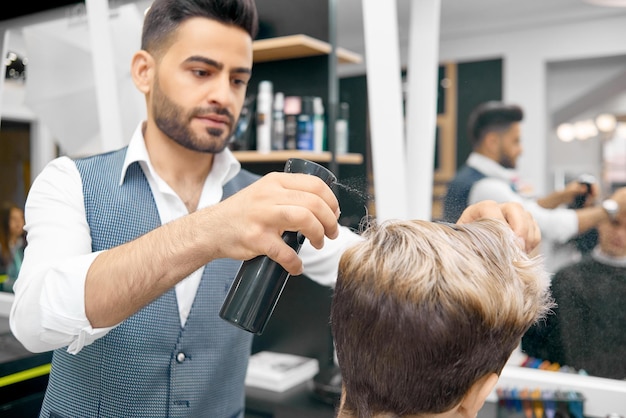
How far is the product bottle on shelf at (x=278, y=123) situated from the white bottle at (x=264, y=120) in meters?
0.01

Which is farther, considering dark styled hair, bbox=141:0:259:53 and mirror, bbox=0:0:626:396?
mirror, bbox=0:0:626:396

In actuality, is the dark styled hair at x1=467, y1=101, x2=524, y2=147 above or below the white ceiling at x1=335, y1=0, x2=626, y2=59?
below

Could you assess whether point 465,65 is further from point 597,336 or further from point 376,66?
point 597,336

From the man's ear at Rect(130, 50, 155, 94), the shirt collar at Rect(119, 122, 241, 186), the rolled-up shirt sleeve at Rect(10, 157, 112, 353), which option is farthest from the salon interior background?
the rolled-up shirt sleeve at Rect(10, 157, 112, 353)

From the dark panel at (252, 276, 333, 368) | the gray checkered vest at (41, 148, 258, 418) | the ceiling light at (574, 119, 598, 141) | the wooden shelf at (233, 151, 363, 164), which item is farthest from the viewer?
the ceiling light at (574, 119, 598, 141)

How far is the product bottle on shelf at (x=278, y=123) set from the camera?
1.88 meters

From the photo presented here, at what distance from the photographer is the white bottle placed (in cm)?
187

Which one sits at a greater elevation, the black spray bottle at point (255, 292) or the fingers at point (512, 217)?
the fingers at point (512, 217)

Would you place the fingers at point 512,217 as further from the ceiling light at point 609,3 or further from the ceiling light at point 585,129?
the ceiling light at point 585,129

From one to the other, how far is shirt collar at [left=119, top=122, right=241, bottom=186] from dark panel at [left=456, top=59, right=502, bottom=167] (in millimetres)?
731

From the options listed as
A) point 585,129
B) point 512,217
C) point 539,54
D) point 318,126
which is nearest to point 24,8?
point 318,126

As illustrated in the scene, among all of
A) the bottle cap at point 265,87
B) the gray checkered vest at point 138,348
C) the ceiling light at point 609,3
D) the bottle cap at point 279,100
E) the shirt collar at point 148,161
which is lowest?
the gray checkered vest at point 138,348

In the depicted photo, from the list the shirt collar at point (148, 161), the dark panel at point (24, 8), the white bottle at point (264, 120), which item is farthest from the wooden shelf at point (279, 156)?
the dark panel at point (24, 8)

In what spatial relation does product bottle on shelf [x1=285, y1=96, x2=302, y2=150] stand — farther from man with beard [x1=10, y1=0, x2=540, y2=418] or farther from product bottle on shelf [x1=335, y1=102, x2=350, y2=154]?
man with beard [x1=10, y1=0, x2=540, y2=418]
